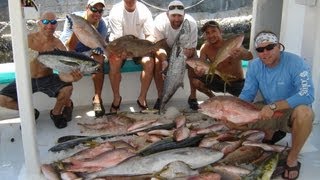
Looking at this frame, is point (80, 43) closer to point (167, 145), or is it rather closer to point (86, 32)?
point (86, 32)

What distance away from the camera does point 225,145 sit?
3828 millimetres

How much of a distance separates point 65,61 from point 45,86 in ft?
1.65

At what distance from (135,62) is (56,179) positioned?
2.38 metres

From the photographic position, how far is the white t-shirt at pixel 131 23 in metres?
5.68

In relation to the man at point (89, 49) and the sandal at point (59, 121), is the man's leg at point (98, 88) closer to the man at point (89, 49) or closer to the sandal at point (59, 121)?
the man at point (89, 49)

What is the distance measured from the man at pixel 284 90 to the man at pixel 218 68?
1.16 meters

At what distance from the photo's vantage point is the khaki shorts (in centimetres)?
379

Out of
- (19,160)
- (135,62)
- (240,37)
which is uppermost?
(240,37)

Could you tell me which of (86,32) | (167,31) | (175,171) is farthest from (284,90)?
(86,32)

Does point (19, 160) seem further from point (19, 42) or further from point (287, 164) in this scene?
point (287, 164)

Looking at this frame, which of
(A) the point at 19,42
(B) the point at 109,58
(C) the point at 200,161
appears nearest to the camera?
(A) the point at 19,42

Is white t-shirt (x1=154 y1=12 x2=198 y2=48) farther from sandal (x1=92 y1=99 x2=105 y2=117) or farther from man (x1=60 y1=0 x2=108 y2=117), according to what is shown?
sandal (x1=92 y1=99 x2=105 y2=117)

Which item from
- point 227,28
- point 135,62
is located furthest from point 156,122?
point 227,28

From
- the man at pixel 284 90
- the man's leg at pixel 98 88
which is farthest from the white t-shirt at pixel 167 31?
the man at pixel 284 90
